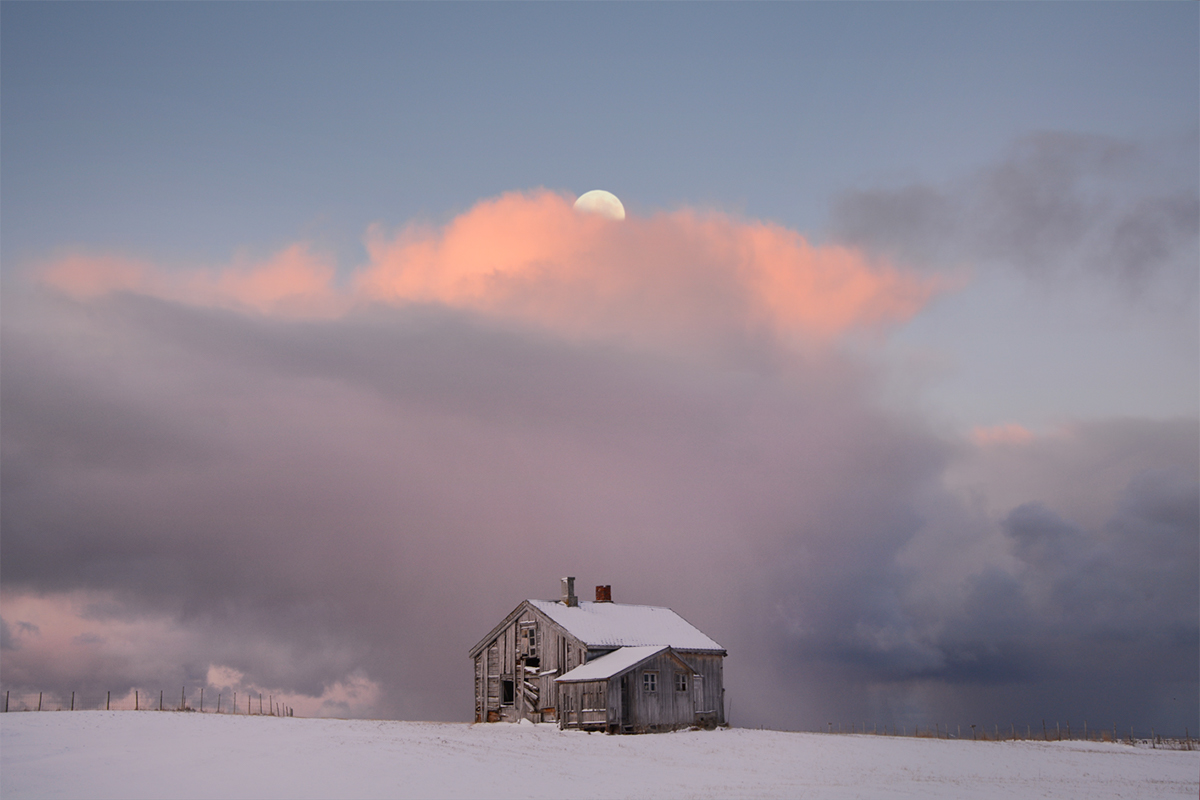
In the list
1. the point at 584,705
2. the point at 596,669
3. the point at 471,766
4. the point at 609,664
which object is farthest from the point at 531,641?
the point at 471,766

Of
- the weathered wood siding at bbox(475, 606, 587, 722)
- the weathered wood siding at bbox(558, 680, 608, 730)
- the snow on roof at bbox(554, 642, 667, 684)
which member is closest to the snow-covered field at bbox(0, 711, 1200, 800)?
the weathered wood siding at bbox(558, 680, 608, 730)

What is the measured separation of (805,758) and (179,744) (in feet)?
81.6

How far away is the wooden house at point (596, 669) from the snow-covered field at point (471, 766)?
443cm

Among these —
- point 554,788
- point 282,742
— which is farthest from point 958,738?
point 282,742

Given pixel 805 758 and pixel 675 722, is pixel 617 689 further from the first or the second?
pixel 805 758

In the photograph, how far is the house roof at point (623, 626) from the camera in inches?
2231

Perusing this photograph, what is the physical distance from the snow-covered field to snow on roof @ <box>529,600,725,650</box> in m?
9.85

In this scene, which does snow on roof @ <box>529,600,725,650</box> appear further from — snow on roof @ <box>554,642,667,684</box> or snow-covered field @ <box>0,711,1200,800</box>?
snow-covered field @ <box>0,711,1200,800</box>

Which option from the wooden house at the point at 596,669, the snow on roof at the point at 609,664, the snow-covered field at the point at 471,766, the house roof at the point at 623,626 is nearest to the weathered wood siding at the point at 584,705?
the wooden house at the point at 596,669

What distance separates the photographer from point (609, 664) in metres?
52.9

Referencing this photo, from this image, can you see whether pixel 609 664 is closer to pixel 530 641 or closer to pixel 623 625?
pixel 530 641

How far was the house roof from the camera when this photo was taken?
5666 cm

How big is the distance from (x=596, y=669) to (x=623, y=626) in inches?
283

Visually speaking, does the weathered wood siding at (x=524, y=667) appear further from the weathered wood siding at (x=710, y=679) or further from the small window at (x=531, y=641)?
the weathered wood siding at (x=710, y=679)
